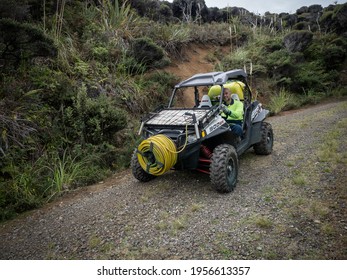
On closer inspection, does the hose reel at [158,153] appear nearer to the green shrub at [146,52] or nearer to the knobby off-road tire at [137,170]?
the knobby off-road tire at [137,170]

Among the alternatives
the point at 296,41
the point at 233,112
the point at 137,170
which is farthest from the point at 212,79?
the point at 296,41

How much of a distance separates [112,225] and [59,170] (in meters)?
2.08

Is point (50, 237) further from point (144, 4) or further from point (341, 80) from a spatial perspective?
point (341, 80)

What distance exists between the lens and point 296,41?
1512 centimetres

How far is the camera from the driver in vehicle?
4.89 m

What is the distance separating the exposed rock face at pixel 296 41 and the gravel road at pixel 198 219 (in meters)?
11.5

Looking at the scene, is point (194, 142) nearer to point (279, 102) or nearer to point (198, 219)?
point (198, 219)

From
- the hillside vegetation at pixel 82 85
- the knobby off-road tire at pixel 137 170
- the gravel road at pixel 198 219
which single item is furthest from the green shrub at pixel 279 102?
the knobby off-road tire at pixel 137 170

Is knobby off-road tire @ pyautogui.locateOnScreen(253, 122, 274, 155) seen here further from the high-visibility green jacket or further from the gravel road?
the high-visibility green jacket

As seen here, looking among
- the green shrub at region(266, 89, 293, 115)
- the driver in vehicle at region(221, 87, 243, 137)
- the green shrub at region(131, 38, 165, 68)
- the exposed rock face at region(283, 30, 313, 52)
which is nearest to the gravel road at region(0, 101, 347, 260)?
the driver in vehicle at region(221, 87, 243, 137)

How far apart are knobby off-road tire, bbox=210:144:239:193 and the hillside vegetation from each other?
2508 mm

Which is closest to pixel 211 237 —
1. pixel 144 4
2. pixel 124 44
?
pixel 124 44

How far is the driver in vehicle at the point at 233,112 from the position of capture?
4.89 metres
